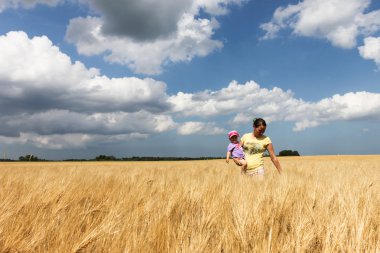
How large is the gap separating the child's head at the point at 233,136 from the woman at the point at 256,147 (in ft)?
2.43

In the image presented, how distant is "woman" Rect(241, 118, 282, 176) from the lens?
236 inches

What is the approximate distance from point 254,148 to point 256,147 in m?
0.04

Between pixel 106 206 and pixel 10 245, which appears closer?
pixel 10 245

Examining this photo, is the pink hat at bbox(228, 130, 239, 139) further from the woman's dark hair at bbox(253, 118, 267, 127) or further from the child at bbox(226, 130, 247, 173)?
the woman's dark hair at bbox(253, 118, 267, 127)

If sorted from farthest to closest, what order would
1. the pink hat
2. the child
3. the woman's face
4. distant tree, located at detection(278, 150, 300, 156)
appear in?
distant tree, located at detection(278, 150, 300, 156) → the pink hat → the child → the woman's face

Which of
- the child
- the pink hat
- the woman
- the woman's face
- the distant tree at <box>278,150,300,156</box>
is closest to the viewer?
the woman's face

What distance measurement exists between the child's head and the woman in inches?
29.1

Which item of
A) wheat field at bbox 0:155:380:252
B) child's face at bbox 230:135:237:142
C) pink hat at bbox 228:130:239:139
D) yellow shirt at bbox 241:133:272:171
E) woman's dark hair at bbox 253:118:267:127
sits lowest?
wheat field at bbox 0:155:380:252

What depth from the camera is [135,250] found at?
131 cm

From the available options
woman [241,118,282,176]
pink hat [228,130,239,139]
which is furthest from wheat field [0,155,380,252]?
pink hat [228,130,239,139]

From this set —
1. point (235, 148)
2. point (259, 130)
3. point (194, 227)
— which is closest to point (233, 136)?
point (235, 148)

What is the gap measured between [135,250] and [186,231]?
32 cm

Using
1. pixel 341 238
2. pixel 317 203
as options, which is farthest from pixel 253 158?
pixel 341 238

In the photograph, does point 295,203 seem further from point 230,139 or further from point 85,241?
point 230,139
